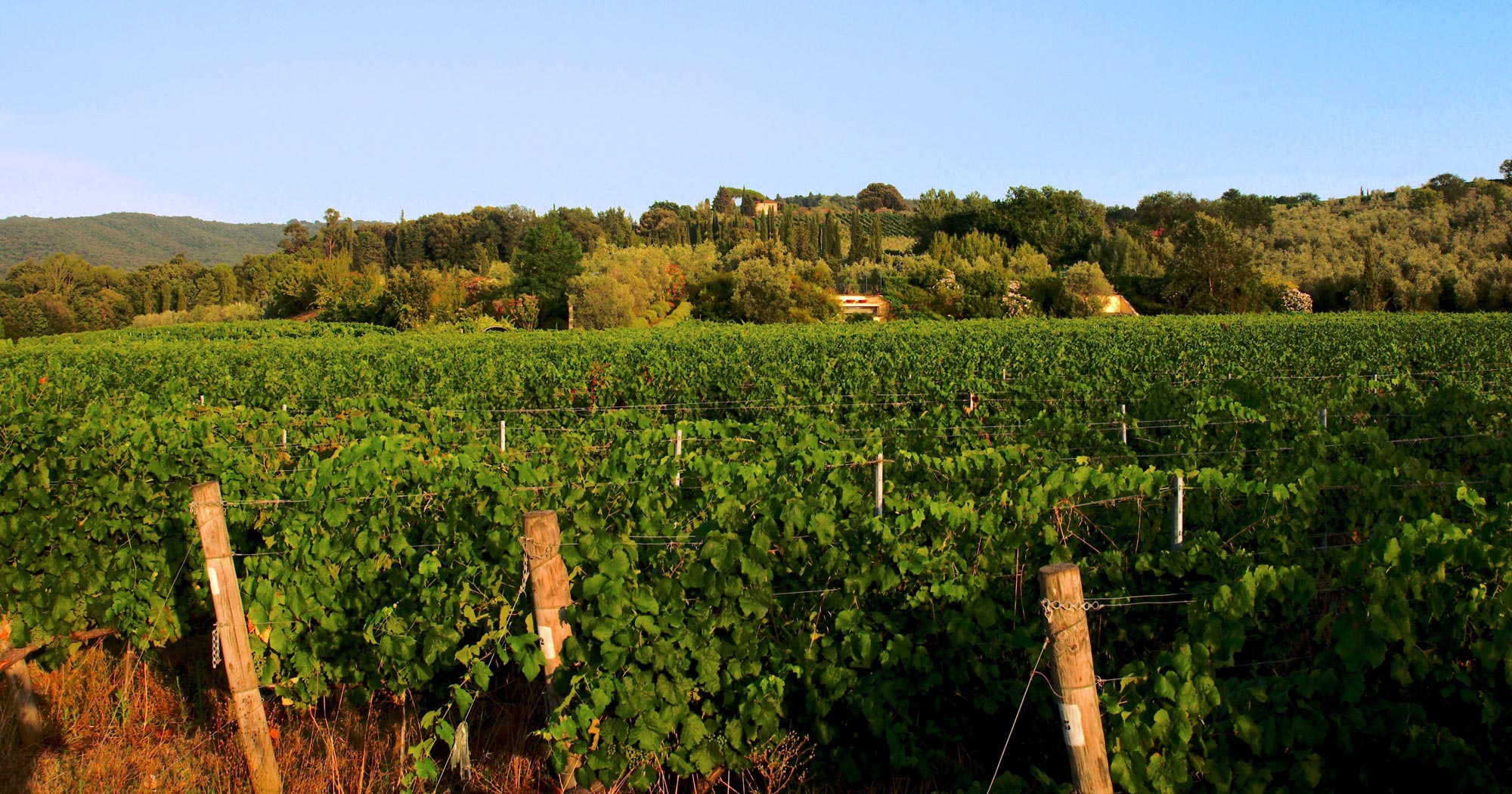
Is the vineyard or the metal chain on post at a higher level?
the metal chain on post

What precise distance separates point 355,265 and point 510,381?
342 feet

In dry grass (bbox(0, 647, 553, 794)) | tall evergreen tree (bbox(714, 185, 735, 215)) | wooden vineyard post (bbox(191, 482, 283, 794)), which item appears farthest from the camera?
tall evergreen tree (bbox(714, 185, 735, 215))

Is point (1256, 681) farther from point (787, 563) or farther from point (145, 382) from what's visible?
point (145, 382)

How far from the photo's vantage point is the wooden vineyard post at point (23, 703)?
15.5ft

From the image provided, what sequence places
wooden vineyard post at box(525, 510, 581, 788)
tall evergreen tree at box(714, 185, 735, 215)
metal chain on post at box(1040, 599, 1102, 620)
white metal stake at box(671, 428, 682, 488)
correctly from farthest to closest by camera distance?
tall evergreen tree at box(714, 185, 735, 215) → white metal stake at box(671, 428, 682, 488) → wooden vineyard post at box(525, 510, 581, 788) → metal chain on post at box(1040, 599, 1102, 620)

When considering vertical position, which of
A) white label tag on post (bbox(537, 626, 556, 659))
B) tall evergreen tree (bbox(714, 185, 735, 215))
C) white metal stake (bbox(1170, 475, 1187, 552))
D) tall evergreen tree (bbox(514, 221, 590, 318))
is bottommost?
white label tag on post (bbox(537, 626, 556, 659))

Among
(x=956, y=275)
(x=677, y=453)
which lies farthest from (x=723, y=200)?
(x=677, y=453)

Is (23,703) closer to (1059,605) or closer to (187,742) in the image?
(187,742)

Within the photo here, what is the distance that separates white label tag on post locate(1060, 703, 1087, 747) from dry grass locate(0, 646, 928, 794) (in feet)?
4.45

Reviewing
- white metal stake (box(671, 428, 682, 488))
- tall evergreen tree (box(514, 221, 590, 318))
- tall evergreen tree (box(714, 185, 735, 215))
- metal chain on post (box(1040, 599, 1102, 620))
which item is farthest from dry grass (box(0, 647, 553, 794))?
tall evergreen tree (box(714, 185, 735, 215))

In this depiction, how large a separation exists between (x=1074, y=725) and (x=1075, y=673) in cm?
16

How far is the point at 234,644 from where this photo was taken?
4.18 meters

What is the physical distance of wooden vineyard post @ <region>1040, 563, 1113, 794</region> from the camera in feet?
9.12

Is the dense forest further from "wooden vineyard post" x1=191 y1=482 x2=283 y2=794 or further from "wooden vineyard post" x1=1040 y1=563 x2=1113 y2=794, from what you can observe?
"wooden vineyard post" x1=1040 y1=563 x2=1113 y2=794
